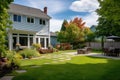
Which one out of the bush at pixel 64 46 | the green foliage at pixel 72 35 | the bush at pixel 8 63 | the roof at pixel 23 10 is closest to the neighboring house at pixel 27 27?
the roof at pixel 23 10

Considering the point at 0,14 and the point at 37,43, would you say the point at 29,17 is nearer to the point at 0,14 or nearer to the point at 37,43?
the point at 37,43

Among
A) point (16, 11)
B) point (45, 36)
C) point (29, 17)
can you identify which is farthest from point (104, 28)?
point (16, 11)

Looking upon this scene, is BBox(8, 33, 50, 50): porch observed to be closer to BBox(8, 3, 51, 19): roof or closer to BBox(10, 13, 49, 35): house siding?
BBox(10, 13, 49, 35): house siding

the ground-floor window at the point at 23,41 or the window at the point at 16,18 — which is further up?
the window at the point at 16,18

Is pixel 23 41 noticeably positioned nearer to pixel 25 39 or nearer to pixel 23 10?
pixel 25 39

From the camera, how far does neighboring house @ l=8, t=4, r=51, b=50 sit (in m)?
29.4

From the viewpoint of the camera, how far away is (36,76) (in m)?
10.8

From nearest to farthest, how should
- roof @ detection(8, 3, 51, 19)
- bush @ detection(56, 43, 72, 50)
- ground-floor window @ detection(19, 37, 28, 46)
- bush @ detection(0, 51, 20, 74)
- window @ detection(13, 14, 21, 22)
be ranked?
bush @ detection(0, 51, 20, 74), window @ detection(13, 14, 21, 22), roof @ detection(8, 3, 51, 19), ground-floor window @ detection(19, 37, 28, 46), bush @ detection(56, 43, 72, 50)

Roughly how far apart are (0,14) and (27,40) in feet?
65.9

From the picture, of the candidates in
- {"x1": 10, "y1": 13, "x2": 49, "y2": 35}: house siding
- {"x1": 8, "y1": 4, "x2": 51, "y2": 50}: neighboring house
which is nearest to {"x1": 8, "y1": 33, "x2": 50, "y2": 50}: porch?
{"x1": 8, "y1": 4, "x2": 51, "y2": 50}: neighboring house

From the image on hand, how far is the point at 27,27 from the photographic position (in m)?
31.5

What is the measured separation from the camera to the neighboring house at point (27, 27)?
2936 centimetres

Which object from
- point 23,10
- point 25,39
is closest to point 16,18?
point 23,10

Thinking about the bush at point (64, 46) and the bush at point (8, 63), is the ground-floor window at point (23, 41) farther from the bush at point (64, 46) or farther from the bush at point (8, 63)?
the bush at point (8, 63)
